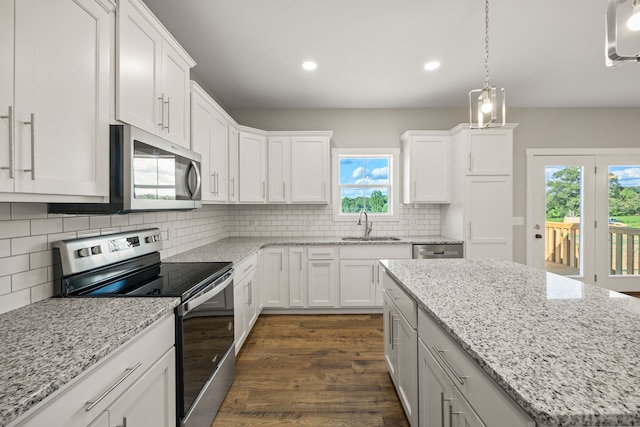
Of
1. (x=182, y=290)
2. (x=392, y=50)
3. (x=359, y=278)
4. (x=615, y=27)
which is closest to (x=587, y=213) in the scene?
(x=359, y=278)

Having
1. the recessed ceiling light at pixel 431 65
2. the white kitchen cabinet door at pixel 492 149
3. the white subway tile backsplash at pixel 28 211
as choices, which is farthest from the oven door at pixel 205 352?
the white kitchen cabinet door at pixel 492 149

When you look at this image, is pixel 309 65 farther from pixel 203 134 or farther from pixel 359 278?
pixel 359 278

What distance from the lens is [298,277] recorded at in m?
3.64

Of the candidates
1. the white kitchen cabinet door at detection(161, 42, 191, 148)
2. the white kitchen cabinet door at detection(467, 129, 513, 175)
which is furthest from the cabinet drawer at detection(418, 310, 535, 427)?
the white kitchen cabinet door at detection(467, 129, 513, 175)

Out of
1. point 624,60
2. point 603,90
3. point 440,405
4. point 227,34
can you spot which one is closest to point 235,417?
point 440,405

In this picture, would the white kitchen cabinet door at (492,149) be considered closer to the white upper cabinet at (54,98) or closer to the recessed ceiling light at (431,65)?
the recessed ceiling light at (431,65)

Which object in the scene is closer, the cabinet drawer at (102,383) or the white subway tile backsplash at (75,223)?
the cabinet drawer at (102,383)

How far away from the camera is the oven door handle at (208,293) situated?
1.47 meters

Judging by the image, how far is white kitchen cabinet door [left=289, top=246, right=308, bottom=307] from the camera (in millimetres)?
3637

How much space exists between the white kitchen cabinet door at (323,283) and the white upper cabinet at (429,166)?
4.63ft

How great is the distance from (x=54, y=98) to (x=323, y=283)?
3.05 meters

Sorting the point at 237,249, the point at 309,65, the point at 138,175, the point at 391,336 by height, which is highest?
the point at 309,65

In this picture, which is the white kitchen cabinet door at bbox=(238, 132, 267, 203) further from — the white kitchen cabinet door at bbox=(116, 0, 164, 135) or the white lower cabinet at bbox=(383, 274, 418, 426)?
the white lower cabinet at bbox=(383, 274, 418, 426)

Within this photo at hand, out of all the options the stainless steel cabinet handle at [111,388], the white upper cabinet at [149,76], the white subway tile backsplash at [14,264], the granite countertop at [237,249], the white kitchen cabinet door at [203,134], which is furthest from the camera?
the granite countertop at [237,249]
